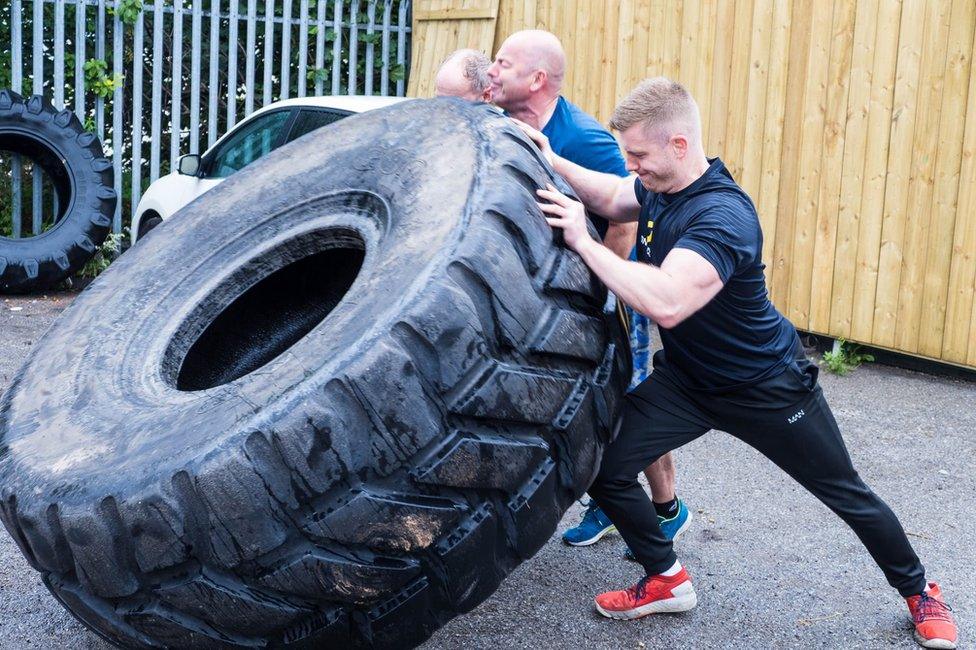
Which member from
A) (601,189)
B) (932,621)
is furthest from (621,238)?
(932,621)

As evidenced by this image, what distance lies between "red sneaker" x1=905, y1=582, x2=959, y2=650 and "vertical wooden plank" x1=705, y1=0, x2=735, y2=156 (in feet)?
15.3

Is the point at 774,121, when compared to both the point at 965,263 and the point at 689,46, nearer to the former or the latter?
the point at 689,46

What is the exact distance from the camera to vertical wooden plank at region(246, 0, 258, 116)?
980cm

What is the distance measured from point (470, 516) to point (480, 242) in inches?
25.0

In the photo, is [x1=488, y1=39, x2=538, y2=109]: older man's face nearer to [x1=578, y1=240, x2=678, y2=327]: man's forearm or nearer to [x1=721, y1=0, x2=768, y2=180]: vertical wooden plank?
[x1=578, y1=240, x2=678, y2=327]: man's forearm

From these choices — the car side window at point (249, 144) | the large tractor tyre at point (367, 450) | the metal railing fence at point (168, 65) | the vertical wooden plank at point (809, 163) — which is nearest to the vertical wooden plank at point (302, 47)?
the metal railing fence at point (168, 65)

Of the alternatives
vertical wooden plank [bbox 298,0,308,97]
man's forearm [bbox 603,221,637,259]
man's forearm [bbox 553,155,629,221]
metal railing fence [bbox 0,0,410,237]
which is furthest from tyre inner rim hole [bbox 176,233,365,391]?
vertical wooden plank [bbox 298,0,308,97]

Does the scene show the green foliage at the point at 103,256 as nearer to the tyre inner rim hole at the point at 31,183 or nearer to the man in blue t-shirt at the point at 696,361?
the tyre inner rim hole at the point at 31,183

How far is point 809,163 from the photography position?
6762mm

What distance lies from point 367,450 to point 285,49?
328 inches

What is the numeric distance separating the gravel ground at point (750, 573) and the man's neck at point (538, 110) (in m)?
1.49

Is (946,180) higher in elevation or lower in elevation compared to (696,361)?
higher

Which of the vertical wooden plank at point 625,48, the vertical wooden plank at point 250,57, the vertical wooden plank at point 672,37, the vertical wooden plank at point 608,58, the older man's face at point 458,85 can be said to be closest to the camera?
the older man's face at point 458,85

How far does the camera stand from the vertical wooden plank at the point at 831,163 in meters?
6.50
